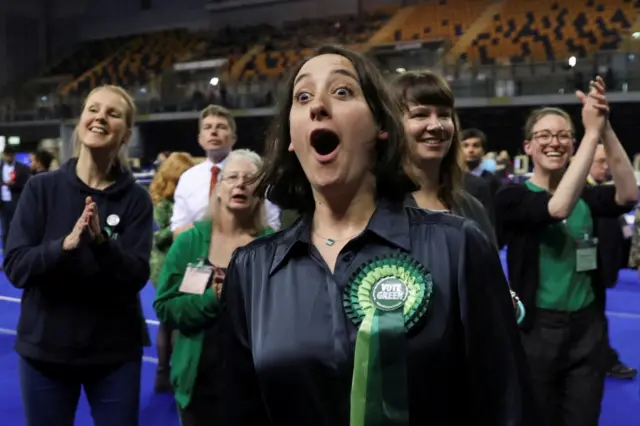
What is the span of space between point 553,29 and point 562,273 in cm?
2036

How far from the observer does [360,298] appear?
1148 millimetres

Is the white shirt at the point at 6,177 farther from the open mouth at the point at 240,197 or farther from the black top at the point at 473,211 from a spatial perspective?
the black top at the point at 473,211

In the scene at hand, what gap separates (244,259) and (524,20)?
76.4 ft

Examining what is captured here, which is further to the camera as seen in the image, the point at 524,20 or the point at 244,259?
the point at 524,20

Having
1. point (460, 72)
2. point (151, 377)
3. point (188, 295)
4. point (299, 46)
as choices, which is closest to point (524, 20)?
point (460, 72)

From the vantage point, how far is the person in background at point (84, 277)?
2.26m

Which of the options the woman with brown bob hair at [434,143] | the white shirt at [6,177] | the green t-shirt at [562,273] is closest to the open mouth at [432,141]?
the woman with brown bob hair at [434,143]

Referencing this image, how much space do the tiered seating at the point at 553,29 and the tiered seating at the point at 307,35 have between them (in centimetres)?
434

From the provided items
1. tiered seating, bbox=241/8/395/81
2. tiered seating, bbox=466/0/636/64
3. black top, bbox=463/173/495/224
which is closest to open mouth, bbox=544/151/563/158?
black top, bbox=463/173/495/224

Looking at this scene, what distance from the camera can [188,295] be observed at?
101 inches

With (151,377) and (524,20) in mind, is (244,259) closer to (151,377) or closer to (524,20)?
(151,377)

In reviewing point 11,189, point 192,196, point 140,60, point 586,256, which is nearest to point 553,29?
point 140,60

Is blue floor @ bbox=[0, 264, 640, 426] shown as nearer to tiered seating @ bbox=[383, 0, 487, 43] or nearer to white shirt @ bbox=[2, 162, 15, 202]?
white shirt @ bbox=[2, 162, 15, 202]

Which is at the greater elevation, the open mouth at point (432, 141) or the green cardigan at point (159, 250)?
the open mouth at point (432, 141)
